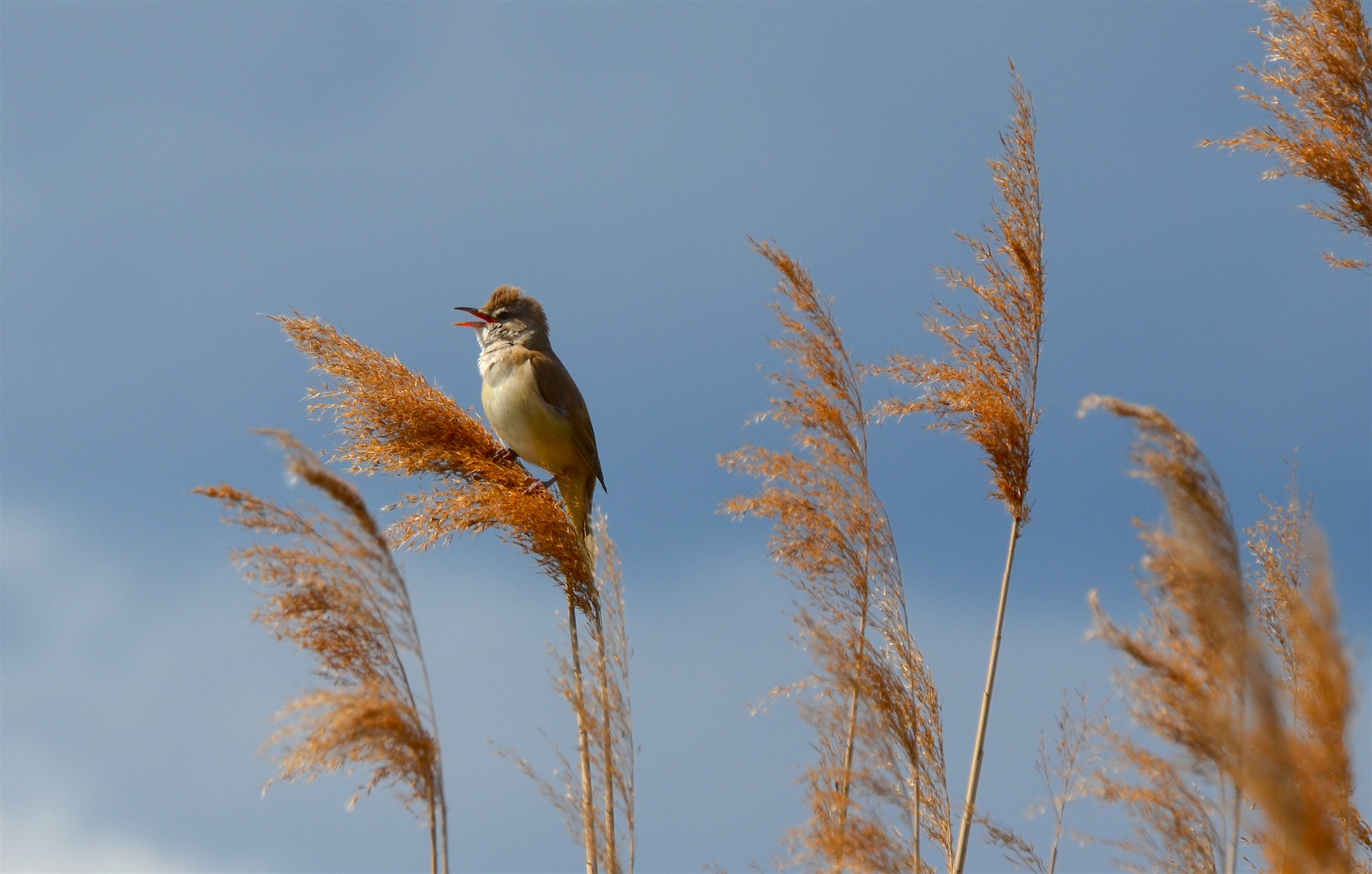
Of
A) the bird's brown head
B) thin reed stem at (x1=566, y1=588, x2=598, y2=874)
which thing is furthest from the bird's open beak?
thin reed stem at (x1=566, y1=588, x2=598, y2=874)

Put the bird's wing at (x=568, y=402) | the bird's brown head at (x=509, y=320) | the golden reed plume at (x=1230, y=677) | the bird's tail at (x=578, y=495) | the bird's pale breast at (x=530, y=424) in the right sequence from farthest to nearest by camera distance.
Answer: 1. the bird's brown head at (x=509, y=320)
2. the bird's wing at (x=568, y=402)
3. the bird's pale breast at (x=530, y=424)
4. the bird's tail at (x=578, y=495)
5. the golden reed plume at (x=1230, y=677)

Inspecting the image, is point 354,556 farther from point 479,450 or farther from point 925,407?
point 925,407

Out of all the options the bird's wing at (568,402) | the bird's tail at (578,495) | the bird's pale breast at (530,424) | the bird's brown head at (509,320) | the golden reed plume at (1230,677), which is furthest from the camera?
the bird's brown head at (509,320)

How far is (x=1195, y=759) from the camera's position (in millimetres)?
2293

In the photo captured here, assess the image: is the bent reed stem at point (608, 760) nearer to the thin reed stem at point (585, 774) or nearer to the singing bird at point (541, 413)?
the thin reed stem at point (585, 774)

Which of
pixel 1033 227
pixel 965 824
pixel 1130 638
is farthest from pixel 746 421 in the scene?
pixel 1130 638

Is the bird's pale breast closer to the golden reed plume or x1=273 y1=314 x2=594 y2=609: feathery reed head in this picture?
x1=273 y1=314 x2=594 y2=609: feathery reed head

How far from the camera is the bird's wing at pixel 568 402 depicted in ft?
17.0

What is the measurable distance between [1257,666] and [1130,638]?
29cm

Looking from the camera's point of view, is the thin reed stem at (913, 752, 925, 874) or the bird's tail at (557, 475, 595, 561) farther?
the bird's tail at (557, 475, 595, 561)

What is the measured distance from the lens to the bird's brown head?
5656 mm

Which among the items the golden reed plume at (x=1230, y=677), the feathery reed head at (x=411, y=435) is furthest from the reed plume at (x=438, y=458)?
the golden reed plume at (x=1230, y=677)

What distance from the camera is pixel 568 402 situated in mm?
5238

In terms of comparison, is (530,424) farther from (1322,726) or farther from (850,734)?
(1322,726)
